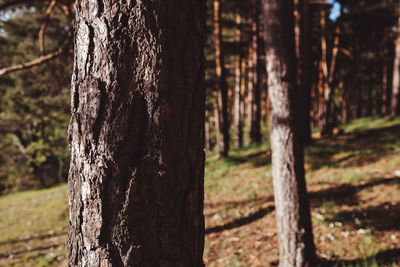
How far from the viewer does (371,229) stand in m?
4.16

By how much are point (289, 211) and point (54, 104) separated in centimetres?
1175

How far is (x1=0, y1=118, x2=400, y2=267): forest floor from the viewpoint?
13.1 feet

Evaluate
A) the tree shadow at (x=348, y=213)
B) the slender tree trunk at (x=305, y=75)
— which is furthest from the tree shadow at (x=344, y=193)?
the slender tree trunk at (x=305, y=75)

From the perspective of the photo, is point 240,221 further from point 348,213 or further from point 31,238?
point 31,238

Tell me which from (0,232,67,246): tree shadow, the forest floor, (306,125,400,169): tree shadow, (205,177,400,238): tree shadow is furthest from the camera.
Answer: (306,125,400,169): tree shadow

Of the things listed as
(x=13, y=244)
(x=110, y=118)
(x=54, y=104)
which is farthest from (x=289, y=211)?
(x=54, y=104)

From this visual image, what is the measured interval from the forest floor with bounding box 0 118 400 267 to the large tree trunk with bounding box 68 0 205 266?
3.30 metres

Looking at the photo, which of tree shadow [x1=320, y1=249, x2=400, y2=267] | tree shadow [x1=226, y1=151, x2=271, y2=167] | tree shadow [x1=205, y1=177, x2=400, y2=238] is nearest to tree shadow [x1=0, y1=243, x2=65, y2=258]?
tree shadow [x1=205, y1=177, x2=400, y2=238]

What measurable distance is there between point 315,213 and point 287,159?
2.29 m

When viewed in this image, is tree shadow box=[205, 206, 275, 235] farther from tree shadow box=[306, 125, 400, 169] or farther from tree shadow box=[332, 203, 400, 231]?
tree shadow box=[306, 125, 400, 169]

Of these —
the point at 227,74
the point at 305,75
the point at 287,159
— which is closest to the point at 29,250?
the point at 287,159

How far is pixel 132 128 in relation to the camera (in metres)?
0.99

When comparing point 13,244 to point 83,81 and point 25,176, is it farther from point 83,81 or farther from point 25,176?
point 25,176

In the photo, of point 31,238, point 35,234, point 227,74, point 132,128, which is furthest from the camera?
point 227,74
